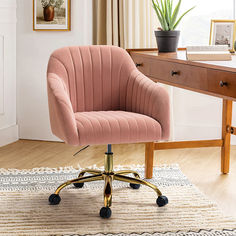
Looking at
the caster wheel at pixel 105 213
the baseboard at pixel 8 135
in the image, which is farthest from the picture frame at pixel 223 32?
the baseboard at pixel 8 135

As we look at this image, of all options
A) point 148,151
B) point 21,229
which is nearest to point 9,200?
point 21,229

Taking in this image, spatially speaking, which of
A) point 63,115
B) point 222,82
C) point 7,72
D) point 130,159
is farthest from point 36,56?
point 222,82

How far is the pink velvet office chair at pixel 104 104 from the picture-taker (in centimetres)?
237

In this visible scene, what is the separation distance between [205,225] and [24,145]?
82.8 inches

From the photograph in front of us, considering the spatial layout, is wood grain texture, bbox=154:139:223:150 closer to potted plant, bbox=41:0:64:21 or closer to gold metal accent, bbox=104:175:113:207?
gold metal accent, bbox=104:175:113:207

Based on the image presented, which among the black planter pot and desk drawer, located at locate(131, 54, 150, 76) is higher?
the black planter pot

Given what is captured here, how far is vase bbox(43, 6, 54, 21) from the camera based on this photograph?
13.2ft

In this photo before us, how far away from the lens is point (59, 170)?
10.7 ft

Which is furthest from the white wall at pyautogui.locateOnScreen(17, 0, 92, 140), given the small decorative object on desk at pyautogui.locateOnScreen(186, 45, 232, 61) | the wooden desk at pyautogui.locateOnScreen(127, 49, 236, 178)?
the small decorative object on desk at pyautogui.locateOnScreen(186, 45, 232, 61)

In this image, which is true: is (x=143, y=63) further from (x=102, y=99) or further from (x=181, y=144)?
(x=181, y=144)

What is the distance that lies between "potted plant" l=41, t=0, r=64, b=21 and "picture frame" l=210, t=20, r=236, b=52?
1.30 metres

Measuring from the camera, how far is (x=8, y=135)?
4.12 metres

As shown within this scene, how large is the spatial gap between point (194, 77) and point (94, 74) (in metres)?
0.61

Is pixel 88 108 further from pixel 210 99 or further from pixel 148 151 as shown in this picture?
pixel 210 99
